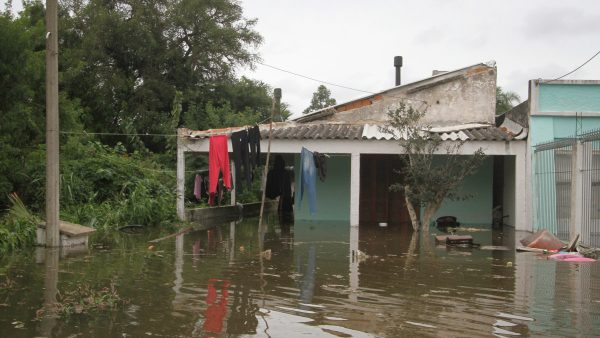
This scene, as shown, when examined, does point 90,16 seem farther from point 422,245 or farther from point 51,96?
point 422,245

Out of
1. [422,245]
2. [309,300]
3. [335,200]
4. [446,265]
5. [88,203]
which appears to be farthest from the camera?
[335,200]

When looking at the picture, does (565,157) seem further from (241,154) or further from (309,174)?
(241,154)

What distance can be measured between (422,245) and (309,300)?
21.8ft

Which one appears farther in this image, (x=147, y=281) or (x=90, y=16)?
(x=90, y=16)

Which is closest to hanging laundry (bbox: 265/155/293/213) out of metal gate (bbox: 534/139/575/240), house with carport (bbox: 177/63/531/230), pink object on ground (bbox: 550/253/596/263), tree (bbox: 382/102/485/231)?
house with carport (bbox: 177/63/531/230)

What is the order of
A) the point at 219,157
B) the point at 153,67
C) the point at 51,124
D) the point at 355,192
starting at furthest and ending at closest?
the point at 153,67
the point at 355,192
the point at 219,157
the point at 51,124

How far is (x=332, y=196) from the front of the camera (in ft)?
66.5

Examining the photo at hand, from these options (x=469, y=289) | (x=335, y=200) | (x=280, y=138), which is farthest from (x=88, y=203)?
(x=469, y=289)

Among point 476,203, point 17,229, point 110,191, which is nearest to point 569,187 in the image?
point 476,203

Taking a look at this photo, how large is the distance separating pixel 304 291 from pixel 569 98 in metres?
11.2

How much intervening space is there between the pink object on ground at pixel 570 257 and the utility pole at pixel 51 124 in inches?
355

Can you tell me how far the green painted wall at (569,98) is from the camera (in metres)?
15.8

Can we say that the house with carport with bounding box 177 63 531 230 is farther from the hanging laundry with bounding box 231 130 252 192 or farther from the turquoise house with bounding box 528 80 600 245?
the hanging laundry with bounding box 231 130 252 192

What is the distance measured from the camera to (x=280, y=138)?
57.8 ft
